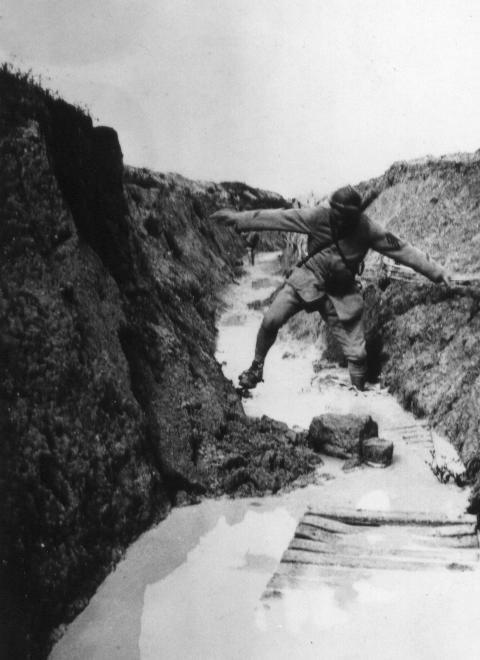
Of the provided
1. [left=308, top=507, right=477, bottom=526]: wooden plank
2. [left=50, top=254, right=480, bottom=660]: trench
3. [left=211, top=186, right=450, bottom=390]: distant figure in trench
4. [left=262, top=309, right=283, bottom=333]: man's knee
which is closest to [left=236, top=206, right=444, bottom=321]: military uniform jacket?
[left=211, top=186, right=450, bottom=390]: distant figure in trench

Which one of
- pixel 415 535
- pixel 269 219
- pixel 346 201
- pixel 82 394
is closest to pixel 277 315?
pixel 269 219

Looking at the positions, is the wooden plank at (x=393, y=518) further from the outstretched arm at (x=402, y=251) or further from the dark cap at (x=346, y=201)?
the dark cap at (x=346, y=201)

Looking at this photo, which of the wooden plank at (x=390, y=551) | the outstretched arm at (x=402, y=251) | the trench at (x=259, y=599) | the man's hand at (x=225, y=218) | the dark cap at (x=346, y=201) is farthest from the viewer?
the outstretched arm at (x=402, y=251)

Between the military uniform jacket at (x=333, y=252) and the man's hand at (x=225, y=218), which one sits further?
the military uniform jacket at (x=333, y=252)

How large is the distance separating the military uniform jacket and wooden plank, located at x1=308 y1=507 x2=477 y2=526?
1.56 m

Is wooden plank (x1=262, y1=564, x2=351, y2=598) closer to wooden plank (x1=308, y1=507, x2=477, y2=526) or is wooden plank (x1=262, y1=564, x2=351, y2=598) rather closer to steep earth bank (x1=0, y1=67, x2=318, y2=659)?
wooden plank (x1=308, y1=507, x2=477, y2=526)

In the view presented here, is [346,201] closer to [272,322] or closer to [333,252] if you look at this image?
[333,252]

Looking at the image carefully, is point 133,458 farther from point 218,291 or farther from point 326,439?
point 218,291

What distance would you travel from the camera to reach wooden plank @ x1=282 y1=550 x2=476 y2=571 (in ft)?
13.4

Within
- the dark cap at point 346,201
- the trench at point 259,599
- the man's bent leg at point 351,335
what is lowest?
the trench at point 259,599

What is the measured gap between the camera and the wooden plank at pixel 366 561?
4082 mm

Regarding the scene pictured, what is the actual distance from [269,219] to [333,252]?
0.57 meters

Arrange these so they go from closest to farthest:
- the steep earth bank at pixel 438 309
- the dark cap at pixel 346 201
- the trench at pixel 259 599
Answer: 1. the trench at pixel 259 599
2. the dark cap at pixel 346 201
3. the steep earth bank at pixel 438 309

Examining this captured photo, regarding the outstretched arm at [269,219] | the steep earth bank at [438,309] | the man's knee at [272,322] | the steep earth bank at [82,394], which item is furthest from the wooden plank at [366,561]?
the outstretched arm at [269,219]
